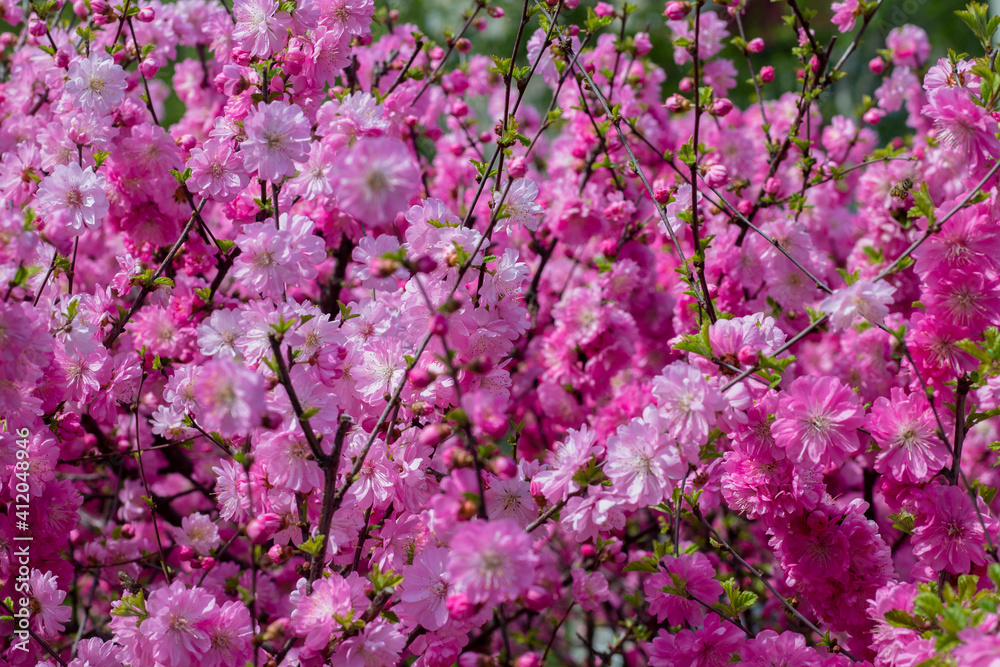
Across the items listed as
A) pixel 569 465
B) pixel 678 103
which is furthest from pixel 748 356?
pixel 678 103

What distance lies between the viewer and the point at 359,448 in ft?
4.40

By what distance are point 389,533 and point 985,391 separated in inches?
A: 48.1

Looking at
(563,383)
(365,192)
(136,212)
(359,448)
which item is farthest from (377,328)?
(563,383)

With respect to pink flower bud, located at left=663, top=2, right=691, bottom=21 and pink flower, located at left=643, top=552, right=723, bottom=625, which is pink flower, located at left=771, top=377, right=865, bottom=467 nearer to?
pink flower, located at left=643, top=552, right=723, bottom=625

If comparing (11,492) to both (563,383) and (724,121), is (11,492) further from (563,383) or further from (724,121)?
(724,121)

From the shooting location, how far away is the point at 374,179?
0.95m

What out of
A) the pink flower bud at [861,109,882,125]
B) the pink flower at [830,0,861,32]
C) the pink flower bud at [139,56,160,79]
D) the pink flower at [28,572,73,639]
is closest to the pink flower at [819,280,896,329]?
the pink flower at [830,0,861,32]

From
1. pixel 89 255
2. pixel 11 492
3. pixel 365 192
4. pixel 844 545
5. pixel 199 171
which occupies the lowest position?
pixel 89 255

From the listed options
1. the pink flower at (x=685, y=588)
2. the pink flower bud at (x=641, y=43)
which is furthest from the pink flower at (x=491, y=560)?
the pink flower bud at (x=641, y=43)

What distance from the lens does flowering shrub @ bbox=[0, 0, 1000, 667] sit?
45.0 inches

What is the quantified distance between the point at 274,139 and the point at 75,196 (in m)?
0.48

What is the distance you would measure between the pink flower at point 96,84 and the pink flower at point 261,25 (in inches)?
13.6

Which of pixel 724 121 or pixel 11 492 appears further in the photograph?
pixel 724 121

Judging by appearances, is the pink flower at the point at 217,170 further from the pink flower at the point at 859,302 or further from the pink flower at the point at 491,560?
the pink flower at the point at 859,302
